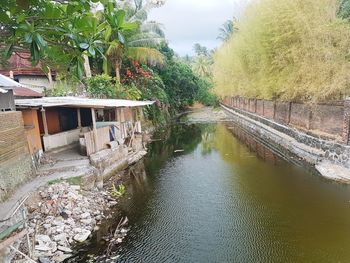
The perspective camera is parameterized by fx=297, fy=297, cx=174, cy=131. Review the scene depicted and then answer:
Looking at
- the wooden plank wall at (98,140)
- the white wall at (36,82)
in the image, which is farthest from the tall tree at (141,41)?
the wooden plank wall at (98,140)

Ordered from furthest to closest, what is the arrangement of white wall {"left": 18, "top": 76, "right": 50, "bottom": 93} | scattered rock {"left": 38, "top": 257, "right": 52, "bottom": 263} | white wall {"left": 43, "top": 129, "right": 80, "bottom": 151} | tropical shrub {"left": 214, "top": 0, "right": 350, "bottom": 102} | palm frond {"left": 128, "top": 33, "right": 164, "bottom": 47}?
palm frond {"left": 128, "top": 33, "right": 164, "bottom": 47} < white wall {"left": 18, "top": 76, "right": 50, "bottom": 93} < white wall {"left": 43, "top": 129, "right": 80, "bottom": 151} < tropical shrub {"left": 214, "top": 0, "right": 350, "bottom": 102} < scattered rock {"left": 38, "top": 257, "right": 52, "bottom": 263}

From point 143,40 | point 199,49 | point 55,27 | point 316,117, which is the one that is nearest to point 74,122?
point 143,40

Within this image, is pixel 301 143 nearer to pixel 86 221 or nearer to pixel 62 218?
pixel 86 221

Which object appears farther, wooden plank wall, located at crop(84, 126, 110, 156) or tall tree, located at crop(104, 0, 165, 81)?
tall tree, located at crop(104, 0, 165, 81)

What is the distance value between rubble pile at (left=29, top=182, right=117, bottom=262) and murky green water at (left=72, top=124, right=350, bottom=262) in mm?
829

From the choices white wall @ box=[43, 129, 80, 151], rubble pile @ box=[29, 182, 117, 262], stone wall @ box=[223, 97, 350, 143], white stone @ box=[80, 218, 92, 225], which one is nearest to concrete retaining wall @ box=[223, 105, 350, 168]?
stone wall @ box=[223, 97, 350, 143]

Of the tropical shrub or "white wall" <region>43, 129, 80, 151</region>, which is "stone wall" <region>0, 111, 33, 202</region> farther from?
the tropical shrub

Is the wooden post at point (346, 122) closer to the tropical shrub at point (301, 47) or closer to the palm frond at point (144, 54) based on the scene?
the tropical shrub at point (301, 47)

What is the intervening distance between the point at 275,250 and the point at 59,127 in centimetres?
1131

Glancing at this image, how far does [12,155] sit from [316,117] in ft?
42.7

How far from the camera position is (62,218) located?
7910 mm

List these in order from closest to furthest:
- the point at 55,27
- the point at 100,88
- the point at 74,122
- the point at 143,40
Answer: the point at 55,27, the point at 74,122, the point at 100,88, the point at 143,40

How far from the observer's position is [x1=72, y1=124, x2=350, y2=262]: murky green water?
695cm

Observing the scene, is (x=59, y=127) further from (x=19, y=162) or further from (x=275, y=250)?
(x=275, y=250)
